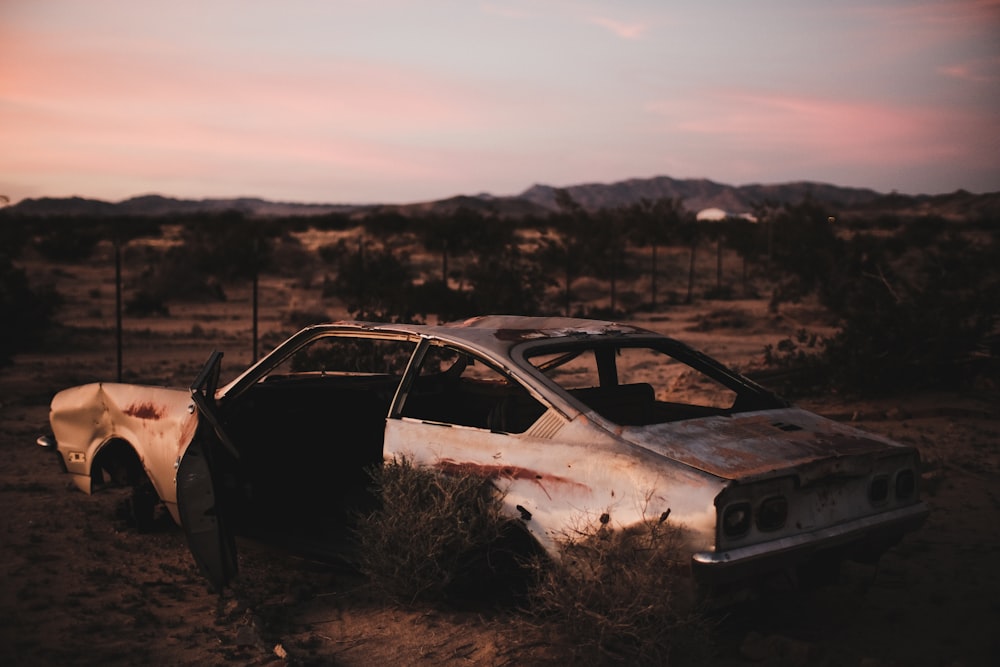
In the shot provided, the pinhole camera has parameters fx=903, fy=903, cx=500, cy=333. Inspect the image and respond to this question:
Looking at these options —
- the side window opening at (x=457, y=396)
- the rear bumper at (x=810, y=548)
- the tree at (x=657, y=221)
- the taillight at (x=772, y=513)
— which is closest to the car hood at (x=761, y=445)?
the taillight at (x=772, y=513)

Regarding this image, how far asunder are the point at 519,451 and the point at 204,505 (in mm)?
1464

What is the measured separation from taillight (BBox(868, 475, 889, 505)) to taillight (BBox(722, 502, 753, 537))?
0.81 metres

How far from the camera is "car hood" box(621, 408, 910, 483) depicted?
3.54 m

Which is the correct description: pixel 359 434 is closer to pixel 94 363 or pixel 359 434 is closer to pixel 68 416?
pixel 68 416

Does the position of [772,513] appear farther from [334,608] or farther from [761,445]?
[334,608]

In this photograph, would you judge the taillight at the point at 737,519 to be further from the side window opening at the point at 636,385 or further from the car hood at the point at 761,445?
the side window opening at the point at 636,385

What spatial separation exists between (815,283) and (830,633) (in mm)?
20325

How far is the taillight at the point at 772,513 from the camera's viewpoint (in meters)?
3.48

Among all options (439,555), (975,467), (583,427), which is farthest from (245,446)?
(975,467)

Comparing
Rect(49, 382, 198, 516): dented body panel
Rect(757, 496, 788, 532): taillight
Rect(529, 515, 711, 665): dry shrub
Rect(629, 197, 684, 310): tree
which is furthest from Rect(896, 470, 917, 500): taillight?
Rect(629, 197, 684, 310): tree

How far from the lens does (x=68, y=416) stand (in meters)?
5.57

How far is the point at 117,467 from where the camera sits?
5.54m

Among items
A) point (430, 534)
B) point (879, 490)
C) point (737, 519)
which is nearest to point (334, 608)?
point (430, 534)

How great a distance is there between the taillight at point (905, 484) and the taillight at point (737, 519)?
3.36 feet
